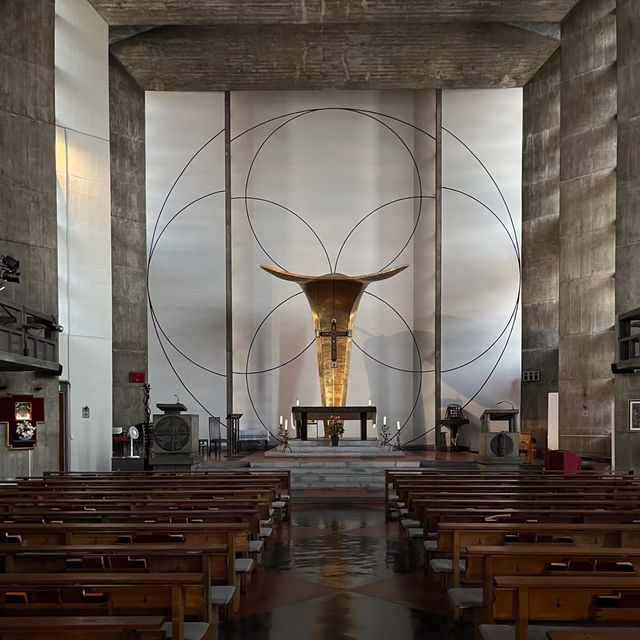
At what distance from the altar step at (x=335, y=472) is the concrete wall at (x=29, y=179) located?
4.03 meters

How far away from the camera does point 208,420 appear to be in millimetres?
19938

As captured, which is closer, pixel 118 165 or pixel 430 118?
pixel 118 165

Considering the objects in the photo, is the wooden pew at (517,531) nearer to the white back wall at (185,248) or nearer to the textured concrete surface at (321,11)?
the textured concrete surface at (321,11)

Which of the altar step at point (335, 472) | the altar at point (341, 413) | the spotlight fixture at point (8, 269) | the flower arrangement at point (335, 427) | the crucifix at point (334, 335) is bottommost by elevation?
the altar step at point (335, 472)

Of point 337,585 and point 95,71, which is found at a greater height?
point 95,71

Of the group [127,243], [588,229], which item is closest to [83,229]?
[127,243]

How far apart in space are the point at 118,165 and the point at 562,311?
1131 centimetres

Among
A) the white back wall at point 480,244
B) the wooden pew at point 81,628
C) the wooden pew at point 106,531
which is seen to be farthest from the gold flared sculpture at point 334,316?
the wooden pew at point 81,628

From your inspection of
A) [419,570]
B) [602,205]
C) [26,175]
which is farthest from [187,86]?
[419,570]

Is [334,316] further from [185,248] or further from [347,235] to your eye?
[185,248]

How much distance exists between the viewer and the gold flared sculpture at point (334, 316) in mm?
17328

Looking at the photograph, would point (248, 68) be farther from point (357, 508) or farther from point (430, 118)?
point (357, 508)

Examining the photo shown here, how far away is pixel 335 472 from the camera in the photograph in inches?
551

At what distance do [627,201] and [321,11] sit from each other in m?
7.91
